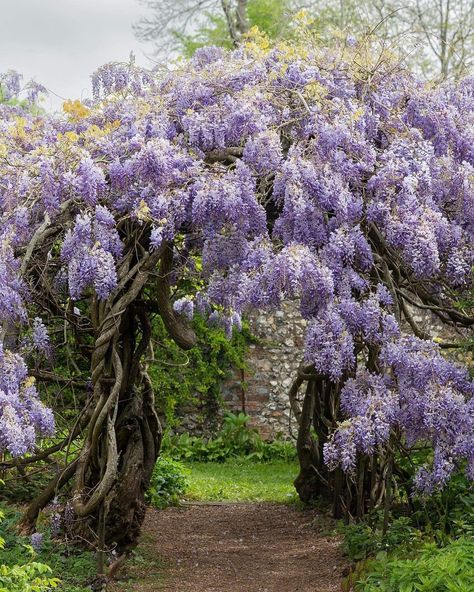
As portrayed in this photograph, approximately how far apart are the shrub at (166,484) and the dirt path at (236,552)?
0.17 m

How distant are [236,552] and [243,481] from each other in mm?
3771

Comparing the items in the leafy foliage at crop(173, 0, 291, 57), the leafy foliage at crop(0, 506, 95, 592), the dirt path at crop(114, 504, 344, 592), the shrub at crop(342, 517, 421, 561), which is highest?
the leafy foliage at crop(173, 0, 291, 57)

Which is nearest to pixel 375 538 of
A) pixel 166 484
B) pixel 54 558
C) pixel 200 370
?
pixel 54 558

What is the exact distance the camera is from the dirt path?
20.7ft

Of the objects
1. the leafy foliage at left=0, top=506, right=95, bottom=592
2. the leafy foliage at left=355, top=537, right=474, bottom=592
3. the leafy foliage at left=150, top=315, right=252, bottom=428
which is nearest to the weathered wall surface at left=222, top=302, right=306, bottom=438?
the leafy foliage at left=150, top=315, right=252, bottom=428

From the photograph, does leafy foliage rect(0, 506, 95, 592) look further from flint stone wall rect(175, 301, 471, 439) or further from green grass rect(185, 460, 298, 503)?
flint stone wall rect(175, 301, 471, 439)

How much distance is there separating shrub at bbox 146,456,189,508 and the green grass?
0.19 meters

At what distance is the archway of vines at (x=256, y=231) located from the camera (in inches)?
208

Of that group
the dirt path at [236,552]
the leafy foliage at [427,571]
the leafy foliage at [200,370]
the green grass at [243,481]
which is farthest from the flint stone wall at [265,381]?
the leafy foliage at [427,571]

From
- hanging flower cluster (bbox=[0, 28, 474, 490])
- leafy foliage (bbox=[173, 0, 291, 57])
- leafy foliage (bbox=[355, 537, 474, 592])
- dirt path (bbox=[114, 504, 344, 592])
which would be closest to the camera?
leafy foliage (bbox=[355, 537, 474, 592])

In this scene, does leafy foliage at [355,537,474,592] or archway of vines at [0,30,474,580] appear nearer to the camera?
leafy foliage at [355,537,474,592]

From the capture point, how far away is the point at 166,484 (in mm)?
9383

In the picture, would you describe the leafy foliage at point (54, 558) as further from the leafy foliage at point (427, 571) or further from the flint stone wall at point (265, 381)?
the flint stone wall at point (265, 381)

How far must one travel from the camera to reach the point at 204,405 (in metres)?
13.1
